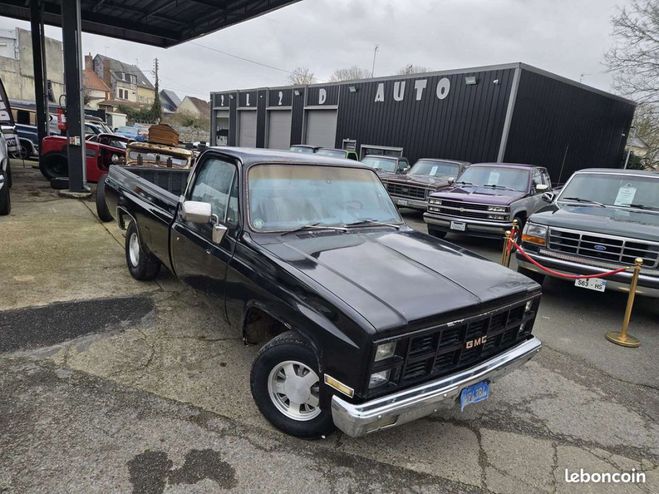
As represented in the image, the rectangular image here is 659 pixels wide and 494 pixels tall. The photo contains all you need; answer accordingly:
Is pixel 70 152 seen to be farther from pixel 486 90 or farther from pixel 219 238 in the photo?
pixel 486 90

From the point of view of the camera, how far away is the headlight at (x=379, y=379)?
2198 mm

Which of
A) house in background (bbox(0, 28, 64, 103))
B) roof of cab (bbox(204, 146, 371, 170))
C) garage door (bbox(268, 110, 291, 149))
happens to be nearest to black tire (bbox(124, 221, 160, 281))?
roof of cab (bbox(204, 146, 371, 170))

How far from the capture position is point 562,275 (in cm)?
518

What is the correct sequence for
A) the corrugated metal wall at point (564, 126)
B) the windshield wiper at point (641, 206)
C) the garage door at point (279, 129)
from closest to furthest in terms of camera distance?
the windshield wiper at point (641, 206), the corrugated metal wall at point (564, 126), the garage door at point (279, 129)

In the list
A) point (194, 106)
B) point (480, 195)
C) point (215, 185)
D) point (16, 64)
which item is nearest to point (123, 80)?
point (194, 106)

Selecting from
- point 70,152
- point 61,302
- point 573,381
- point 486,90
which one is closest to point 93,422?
point 61,302

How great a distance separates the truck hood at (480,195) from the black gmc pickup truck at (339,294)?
5.09m

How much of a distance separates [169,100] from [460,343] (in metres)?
111

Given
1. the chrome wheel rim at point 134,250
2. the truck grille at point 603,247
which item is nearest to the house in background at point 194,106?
the chrome wheel rim at point 134,250

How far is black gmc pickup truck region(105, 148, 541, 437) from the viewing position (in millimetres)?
2221

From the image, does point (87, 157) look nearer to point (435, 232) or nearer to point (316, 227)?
point (435, 232)

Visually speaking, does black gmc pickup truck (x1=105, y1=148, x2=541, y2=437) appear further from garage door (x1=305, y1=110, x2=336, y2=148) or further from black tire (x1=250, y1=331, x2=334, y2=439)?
garage door (x1=305, y1=110, x2=336, y2=148)

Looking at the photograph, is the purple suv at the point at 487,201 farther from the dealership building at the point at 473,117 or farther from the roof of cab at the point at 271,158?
the dealership building at the point at 473,117

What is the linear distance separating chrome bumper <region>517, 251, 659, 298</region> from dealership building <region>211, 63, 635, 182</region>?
1128 cm
